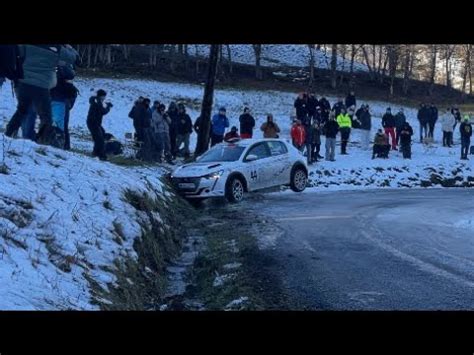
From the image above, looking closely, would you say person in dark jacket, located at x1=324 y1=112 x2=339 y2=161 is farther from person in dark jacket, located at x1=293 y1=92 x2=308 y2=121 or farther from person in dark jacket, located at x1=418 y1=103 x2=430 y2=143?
person in dark jacket, located at x1=418 y1=103 x2=430 y2=143

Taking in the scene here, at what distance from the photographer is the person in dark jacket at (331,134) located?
22562mm

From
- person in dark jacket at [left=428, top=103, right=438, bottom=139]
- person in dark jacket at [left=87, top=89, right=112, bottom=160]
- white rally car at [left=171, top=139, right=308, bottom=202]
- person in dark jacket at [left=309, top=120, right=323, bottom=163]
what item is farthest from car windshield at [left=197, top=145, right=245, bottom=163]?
person in dark jacket at [left=428, top=103, right=438, bottom=139]

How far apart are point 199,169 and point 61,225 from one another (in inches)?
315

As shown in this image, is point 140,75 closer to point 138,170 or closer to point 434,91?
point 138,170

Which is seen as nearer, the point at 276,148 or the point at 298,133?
the point at 276,148

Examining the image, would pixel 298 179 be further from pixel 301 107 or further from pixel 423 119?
pixel 423 119

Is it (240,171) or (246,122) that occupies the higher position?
(246,122)

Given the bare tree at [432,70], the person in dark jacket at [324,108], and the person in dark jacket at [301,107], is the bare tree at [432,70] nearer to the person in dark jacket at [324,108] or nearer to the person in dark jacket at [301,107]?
the person in dark jacket at [324,108]

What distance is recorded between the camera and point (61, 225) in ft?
23.0

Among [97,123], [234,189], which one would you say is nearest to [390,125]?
[234,189]

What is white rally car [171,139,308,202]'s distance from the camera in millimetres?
14695

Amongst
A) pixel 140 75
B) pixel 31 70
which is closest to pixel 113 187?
pixel 31 70

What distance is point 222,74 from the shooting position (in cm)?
2136

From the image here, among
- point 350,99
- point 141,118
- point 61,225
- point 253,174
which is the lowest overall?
point 253,174
